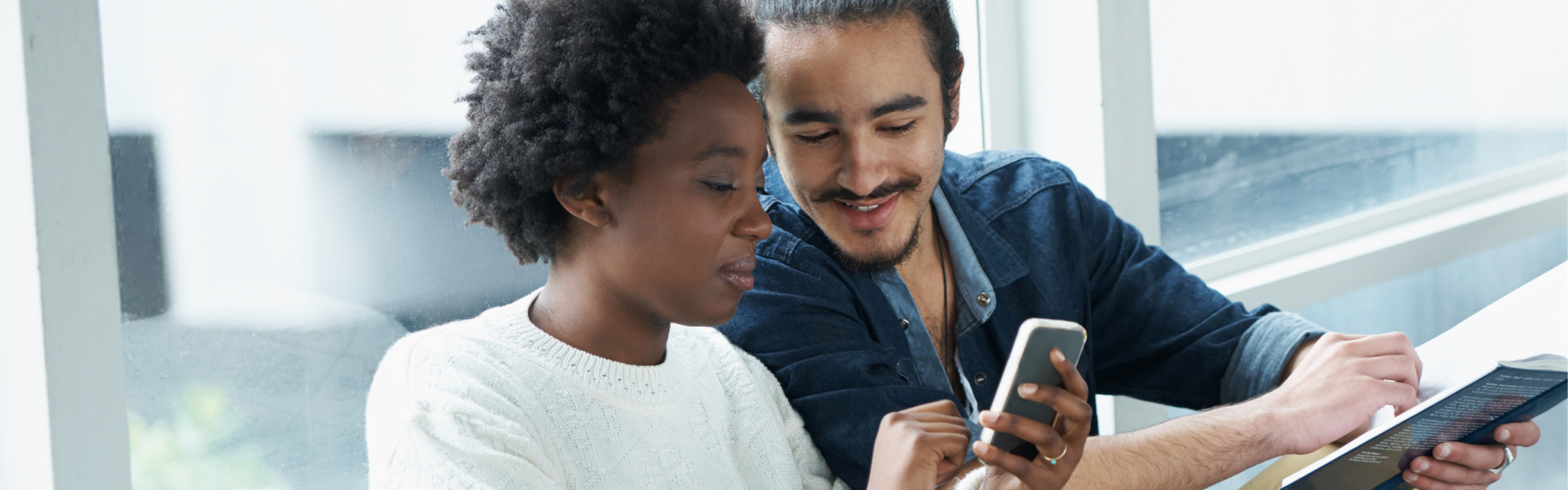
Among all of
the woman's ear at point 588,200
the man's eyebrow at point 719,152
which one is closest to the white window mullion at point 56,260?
the woman's ear at point 588,200

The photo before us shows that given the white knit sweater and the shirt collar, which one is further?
the shirt collar

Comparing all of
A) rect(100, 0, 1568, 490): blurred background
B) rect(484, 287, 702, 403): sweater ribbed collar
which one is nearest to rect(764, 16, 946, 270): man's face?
rect(484, 287, 702, 403): sweater ribbed collar

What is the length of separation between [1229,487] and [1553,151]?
1680 mm

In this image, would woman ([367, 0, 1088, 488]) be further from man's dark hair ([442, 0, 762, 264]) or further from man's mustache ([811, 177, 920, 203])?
man's mustache ([811, 177, 920, 203])

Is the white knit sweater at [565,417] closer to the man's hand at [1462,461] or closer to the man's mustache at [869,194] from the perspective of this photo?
the man's mustache at [869,194]

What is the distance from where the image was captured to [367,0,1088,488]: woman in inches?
37.6

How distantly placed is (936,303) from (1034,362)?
0.64 m

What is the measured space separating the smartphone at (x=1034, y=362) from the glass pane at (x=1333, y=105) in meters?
1.51

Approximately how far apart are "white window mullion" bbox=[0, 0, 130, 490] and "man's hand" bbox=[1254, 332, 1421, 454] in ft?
4.04

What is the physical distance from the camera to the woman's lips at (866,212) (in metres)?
1.32

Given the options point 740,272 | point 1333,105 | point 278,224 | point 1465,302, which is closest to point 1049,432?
point 740,272

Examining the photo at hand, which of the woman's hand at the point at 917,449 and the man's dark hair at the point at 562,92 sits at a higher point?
the man's dark hair at the point at 562,92

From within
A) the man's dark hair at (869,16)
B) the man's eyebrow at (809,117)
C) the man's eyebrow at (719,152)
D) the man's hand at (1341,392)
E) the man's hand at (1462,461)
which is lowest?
the man's hand at (1462,461)

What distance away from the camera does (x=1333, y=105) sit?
8.77 ft
